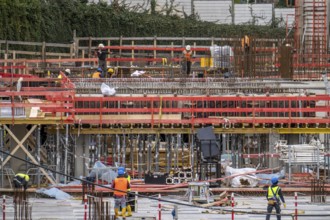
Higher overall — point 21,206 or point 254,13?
point 254,13

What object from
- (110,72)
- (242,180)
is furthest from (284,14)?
(242,180)

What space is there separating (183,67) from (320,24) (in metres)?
13.2

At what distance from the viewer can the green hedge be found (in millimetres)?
68500

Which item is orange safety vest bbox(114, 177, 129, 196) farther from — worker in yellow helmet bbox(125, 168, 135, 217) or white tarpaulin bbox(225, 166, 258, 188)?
white tarpaulin bbox(225, 166, 258, 188)

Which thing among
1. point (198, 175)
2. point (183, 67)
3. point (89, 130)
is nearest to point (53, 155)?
point (89, 130)

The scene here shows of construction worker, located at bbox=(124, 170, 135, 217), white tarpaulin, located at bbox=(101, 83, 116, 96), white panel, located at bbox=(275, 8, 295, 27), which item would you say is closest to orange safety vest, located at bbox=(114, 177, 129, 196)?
construction worker, located at bbox=(124, 170, 135, 217)

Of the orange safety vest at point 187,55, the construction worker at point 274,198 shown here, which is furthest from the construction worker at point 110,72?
the construction worker at point 274,198

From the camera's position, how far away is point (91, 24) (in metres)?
76.6

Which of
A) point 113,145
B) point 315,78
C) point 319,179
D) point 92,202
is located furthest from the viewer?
point 315,78

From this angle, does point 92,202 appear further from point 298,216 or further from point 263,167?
point 263,167

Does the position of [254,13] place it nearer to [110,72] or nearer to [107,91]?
[110,72]

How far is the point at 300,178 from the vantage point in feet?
141

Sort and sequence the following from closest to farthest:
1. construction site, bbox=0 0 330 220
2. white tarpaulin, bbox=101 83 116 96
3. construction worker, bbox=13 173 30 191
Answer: construction worker, bbox=13 173 30 191 → construction site, bbox=0 0 330 220 → white tarpaulin, bbox=101 83 116 96

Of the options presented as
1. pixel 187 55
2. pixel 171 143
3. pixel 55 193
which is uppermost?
pixel 187 55
